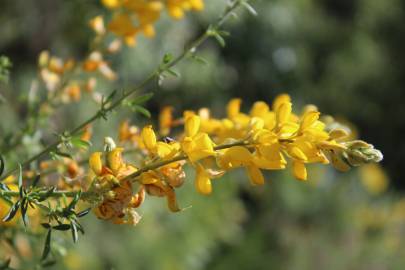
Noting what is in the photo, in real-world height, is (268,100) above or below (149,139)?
below

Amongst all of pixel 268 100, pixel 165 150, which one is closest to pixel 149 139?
pixel 165 150

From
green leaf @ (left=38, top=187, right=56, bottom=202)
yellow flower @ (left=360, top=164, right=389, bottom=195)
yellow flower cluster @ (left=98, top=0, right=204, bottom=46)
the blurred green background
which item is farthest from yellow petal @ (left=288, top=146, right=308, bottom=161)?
yellow flower @ (left=360, top=164, right=389, bottom=195)

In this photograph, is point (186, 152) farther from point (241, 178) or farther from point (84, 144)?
point (241, 178)

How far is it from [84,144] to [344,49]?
5.79m

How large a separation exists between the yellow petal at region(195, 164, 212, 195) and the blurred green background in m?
1.22

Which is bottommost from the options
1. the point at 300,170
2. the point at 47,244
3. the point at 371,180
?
the point at 371,180

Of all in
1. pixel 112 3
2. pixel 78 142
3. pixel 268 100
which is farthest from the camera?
pixel 268 100

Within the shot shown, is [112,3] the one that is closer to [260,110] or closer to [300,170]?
[260,110]

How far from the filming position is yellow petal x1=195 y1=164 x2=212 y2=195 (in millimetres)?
685

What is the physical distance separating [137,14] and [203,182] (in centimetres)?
40

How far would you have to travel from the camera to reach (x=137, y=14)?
1.01 metres

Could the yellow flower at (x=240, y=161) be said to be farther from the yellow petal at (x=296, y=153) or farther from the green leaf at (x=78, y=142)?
the green leaf at (x=78, y=142)

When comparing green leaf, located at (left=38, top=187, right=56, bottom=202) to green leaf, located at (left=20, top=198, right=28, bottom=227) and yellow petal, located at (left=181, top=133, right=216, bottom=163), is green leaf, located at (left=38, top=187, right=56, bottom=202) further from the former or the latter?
yellow petal, located at (left=181, top=133, right=216, bottom=163)

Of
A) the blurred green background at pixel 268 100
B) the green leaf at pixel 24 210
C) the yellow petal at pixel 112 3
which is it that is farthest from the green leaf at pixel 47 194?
the blurred green background at pixel 268 100
